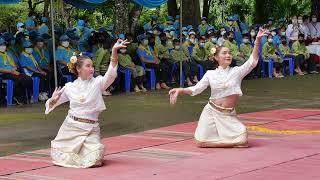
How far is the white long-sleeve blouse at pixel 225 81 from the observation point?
7.59m

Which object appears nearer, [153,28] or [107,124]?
[107,124]

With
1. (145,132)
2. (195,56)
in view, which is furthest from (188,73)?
(145,132)

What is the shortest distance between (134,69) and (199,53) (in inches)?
102

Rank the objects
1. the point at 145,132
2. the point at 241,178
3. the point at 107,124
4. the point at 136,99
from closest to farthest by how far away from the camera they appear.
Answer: the point at 241,178 → the point at 145,132 → the point at 107,124 → the point at 136,99

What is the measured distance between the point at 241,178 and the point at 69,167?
73.4 inches

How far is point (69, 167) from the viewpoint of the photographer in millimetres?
6664

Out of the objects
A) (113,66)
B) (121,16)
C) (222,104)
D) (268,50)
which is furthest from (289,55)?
(113,66)

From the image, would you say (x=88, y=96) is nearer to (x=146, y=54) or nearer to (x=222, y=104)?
(x=222, y=104)

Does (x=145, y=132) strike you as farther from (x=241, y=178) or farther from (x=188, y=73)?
(x=188, y=73)

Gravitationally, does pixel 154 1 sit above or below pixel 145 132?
above

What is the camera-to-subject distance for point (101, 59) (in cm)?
1366

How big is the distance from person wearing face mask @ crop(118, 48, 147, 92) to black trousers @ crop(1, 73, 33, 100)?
2.56 metres

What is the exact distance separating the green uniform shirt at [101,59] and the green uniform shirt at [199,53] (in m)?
2.96

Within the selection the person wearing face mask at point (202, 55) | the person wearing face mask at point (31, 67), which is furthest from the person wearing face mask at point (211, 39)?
the person wearing face mask at point (31, 67)
